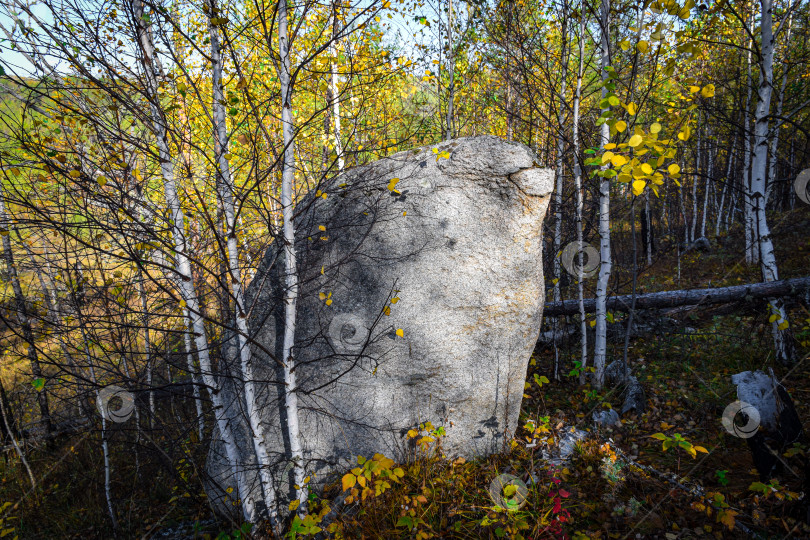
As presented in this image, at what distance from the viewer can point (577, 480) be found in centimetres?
323

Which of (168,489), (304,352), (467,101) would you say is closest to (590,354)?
(304,352)

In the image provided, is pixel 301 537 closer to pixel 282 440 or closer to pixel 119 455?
pixel 282 440

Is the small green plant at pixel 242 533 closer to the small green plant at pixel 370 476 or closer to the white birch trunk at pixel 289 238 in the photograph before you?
the white birch trunk at pixel 289 238

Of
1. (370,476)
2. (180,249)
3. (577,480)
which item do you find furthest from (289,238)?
(577,480)

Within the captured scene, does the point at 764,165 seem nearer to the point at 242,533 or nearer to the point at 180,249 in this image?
the point at 180,249

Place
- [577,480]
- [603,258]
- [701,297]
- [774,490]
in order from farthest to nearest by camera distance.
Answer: [701,297]
[603,258]
[577,480]
[774,490]

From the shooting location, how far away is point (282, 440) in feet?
11.4

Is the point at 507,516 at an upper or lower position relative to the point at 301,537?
upper

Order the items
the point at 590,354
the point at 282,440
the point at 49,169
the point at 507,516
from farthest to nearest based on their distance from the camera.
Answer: the point at 590,354
the point at 282,440
the point at 507,516
the point at 49,169

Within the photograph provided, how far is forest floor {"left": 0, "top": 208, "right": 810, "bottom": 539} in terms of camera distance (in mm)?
2715

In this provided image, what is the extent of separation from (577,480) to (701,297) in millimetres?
3706

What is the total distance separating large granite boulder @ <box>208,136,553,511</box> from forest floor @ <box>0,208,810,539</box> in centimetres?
35

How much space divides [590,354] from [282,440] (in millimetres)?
4743

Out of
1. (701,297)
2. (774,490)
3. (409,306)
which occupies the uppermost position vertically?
(409,306)
